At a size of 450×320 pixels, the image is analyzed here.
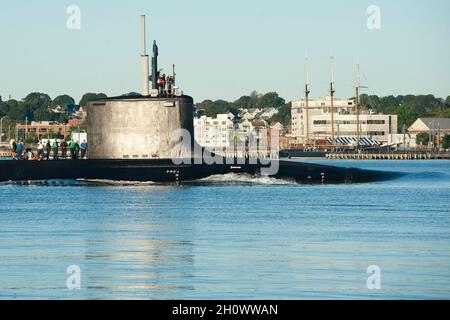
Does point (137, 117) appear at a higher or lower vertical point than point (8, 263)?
higher

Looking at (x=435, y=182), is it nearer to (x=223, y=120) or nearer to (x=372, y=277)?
(x=372, y=277)

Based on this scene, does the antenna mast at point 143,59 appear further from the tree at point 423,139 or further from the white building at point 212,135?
the tree at point 423,139

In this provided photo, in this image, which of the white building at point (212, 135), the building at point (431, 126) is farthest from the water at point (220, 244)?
the building at point (431, 126)

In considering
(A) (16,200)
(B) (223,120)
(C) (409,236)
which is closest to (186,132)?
(A) (16,200)

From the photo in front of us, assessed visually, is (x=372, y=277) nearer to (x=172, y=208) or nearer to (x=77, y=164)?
(x=172, y=208)

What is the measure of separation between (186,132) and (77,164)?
408 centimetres

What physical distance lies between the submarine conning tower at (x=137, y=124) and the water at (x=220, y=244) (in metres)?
1.51

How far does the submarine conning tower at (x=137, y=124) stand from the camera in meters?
39.1

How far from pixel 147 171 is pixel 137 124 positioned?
1770 mm

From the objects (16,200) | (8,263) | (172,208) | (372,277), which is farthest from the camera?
(16,200)
